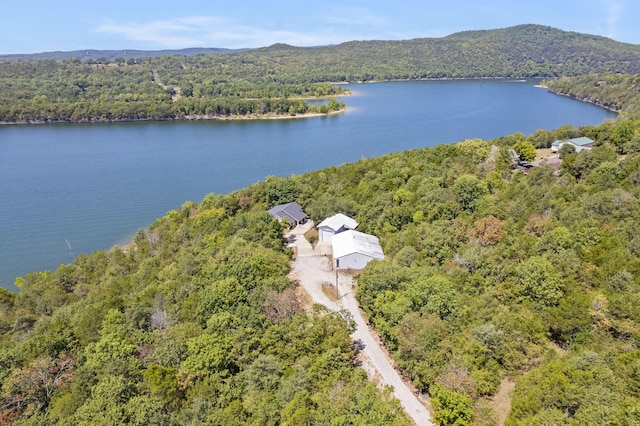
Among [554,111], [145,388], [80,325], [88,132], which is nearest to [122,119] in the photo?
→ [88,132]

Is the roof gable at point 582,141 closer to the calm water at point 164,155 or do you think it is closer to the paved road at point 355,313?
the calm water at point 164,155

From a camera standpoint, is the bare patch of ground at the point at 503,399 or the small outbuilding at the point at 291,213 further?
the small outbuilding at the point at 291,213

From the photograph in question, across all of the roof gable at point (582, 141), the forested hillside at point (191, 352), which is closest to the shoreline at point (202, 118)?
the roof gable at point (582, 141)

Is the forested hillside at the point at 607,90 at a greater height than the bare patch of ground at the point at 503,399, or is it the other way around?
the forested hillside at the point at 607,90

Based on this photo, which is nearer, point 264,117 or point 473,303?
point 473,303

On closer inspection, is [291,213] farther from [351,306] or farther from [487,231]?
[487,231]

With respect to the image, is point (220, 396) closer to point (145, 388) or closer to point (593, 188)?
point (145, 388)
